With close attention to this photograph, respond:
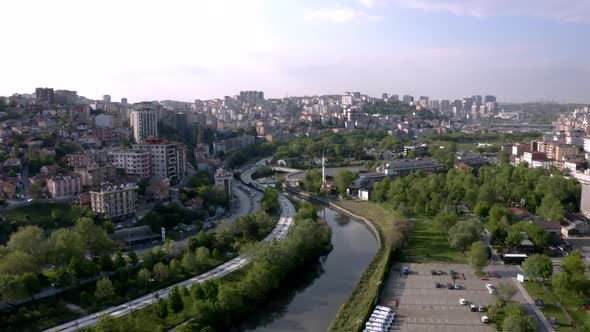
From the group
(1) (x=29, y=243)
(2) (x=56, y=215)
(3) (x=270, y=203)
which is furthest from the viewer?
(3) (x=270, y=203)

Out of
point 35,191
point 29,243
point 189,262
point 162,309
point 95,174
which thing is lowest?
point 162,309

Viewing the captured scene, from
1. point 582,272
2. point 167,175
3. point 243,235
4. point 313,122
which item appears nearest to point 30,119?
point 167,175

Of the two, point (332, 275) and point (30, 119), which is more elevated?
point (30, 119)

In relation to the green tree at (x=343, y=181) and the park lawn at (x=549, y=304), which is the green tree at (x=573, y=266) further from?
the green tree at (x=343, y=181)

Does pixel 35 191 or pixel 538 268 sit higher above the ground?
pixel 35 191

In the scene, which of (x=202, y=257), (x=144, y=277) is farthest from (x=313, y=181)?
(x=144, y=277)

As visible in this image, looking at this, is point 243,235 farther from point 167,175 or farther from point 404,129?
point 404,129

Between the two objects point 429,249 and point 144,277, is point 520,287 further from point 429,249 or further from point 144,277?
point 144,277

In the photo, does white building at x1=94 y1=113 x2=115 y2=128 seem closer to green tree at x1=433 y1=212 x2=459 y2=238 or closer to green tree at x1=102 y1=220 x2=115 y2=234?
green tree at x1=102 y1=220 x2=115 y2=234
